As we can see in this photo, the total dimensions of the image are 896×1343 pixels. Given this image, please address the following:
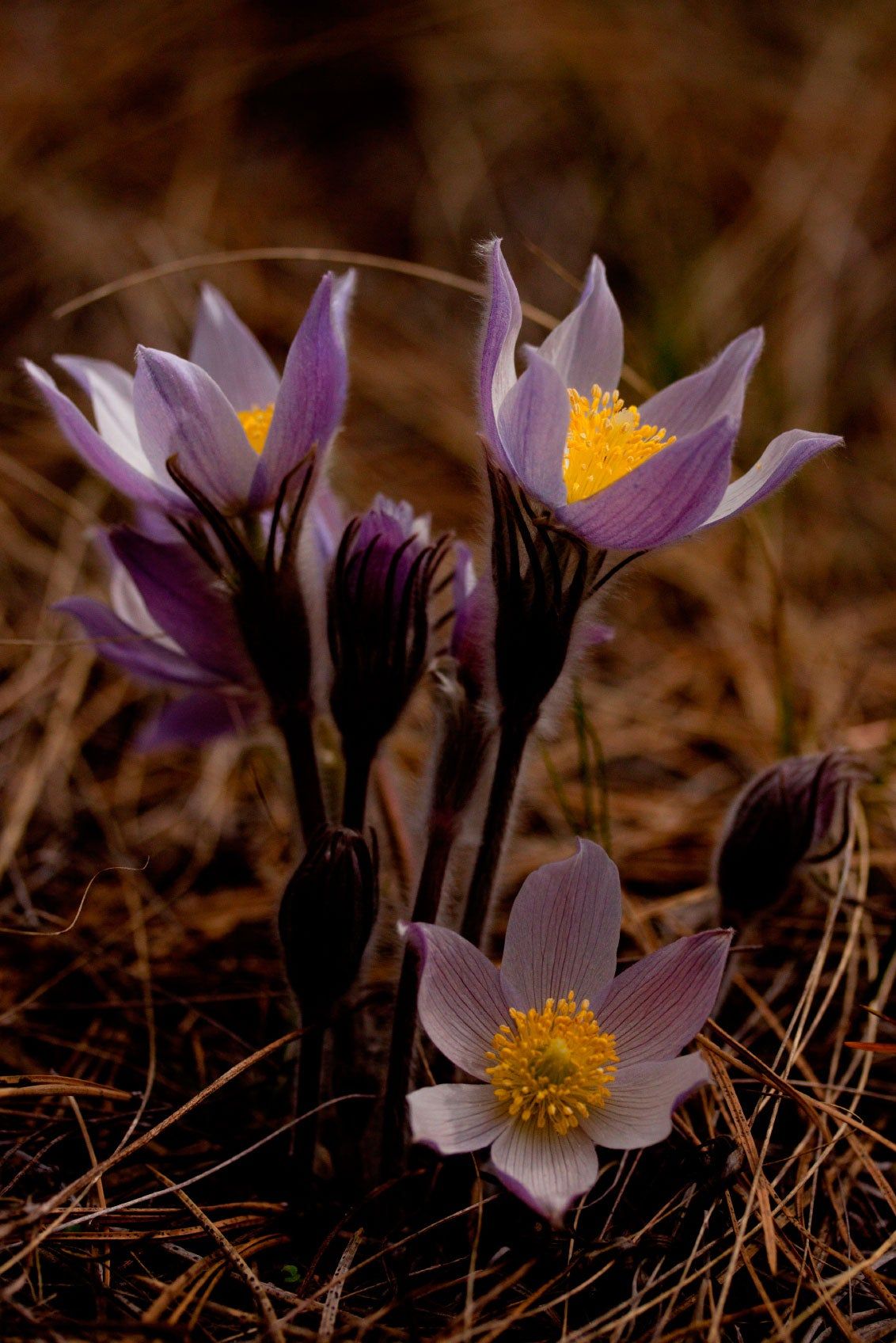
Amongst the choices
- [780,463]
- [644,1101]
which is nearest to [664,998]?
[644,1101]

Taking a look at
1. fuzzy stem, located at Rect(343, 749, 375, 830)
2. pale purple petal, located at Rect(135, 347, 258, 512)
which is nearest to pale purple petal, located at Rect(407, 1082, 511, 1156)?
fuzzy stem, located at Rect(343, 749, 375, 830)

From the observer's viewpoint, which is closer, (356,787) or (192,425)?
(192,425)

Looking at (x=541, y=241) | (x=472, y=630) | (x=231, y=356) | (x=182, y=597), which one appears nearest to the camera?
(x=472, y=630)

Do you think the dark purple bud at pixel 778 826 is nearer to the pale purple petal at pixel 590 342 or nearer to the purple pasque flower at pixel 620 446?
the purple pasque flower at pixel 620 446

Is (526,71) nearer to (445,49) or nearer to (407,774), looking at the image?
(445,49)

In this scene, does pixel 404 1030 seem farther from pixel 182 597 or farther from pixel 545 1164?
pixel 182 597

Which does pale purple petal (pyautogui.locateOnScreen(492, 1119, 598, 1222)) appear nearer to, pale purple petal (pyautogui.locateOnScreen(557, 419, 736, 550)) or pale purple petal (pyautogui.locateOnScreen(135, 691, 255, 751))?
pale purple petal (pyautogui.locateOnScreen(557, 419, 736, 550))

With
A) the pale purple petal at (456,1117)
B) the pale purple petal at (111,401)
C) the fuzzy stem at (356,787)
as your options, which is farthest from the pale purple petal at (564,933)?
the pale purple petal at (111,401)
